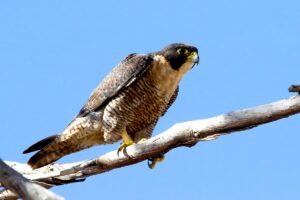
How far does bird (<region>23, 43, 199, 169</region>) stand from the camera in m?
7.05

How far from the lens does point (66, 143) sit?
7.31 metres

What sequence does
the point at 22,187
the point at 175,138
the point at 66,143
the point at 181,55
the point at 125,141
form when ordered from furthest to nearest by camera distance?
1. the point at 66,143
2. the point at 181,55
3. the point at 125,141
4. the point at 175,138
5. the point at 22,187

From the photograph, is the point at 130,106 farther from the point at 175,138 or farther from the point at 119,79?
the point at 175,138

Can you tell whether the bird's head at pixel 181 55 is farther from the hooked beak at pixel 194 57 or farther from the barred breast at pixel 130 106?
the barred breast at pixel 130 106

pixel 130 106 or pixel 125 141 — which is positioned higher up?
pixel 130 106

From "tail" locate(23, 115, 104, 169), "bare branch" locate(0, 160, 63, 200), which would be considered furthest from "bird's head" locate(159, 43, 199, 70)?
"bare branch" locate(0, 160, 63, 200)

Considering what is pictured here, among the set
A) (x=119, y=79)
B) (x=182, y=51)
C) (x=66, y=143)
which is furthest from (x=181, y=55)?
(x=66, y=143)

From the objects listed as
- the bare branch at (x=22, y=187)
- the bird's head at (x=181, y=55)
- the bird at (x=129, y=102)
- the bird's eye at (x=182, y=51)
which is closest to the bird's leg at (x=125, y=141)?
the bird at (x=129, y=102)

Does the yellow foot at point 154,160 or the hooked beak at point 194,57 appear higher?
the hooked beak at point 194,57

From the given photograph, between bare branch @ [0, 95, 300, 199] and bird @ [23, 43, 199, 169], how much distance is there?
1.93ft

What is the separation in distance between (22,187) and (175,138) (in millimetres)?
2018

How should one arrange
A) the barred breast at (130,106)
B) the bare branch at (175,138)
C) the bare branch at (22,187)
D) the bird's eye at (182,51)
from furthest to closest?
1. the bird's eye at (182,51)
2. the barred breast at (130,106)
3. the bare branch at (175,138)
4. the bare branch at (22,187)

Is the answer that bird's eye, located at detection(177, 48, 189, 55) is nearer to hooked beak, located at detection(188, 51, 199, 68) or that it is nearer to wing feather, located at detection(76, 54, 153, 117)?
hooked beak, located at detection(188, 51, 199, 68)

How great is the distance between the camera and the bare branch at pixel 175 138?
484 centimetres
